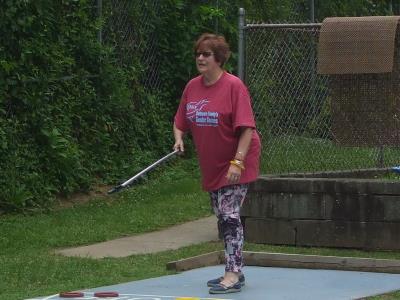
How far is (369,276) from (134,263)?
6.13 ft

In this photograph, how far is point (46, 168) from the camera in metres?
12.3

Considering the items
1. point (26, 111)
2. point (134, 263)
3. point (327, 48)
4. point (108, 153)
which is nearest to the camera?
point (134, 263)

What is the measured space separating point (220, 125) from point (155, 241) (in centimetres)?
277

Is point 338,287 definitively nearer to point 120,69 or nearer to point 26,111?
point 26,111

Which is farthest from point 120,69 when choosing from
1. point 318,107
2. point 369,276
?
point 369,276

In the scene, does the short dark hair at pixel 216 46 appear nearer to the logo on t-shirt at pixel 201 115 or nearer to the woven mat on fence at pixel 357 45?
the logo on t-shirt at pixel 201 115

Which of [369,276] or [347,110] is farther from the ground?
[347,110]

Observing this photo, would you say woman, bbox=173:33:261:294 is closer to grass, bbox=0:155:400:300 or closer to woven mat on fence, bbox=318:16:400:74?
grass, bbox=0:155:400:300

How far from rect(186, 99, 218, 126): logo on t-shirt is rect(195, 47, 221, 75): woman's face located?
213mm

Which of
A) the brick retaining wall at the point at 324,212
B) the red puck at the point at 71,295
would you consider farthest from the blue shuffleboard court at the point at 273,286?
the brick retaining wall at the point at 324,212

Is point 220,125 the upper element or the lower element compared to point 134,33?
lower

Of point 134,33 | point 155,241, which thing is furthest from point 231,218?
point 134,33

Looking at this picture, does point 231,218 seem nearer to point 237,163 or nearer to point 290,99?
point 237,163

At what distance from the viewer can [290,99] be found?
10492mm
